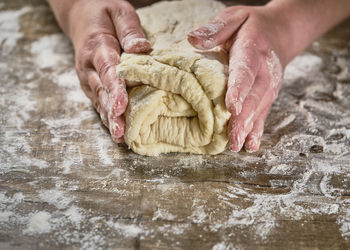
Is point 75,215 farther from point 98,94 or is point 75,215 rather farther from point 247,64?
point 247,64

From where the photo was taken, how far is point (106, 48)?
181cm

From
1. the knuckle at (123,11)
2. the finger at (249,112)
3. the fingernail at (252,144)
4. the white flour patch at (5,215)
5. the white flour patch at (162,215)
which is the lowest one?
the white flour patch at (5,215)

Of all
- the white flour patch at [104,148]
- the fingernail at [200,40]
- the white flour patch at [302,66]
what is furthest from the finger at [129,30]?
the white flour patch at [302,66]

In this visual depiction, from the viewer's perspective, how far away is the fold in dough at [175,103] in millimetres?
1633

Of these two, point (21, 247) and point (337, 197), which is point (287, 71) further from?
point (21, 247)

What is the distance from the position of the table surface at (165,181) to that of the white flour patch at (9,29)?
320 mm

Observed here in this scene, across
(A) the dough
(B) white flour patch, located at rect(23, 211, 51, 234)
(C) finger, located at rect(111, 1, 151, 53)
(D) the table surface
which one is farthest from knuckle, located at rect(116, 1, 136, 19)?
(B) white flour patch, located at rect(23, 211, 51, 234)

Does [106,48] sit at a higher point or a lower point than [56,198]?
higher

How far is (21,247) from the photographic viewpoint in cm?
138

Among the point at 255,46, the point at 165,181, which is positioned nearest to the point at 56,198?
the point at 165,181

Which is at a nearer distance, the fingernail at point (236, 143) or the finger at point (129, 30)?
the fingernail at point (236, 143)

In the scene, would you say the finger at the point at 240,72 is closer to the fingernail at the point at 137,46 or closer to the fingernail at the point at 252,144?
the fingernail at the point at 252,144

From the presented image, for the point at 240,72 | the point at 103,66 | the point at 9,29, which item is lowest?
the point at 9,29

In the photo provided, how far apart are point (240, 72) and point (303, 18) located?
0.78m
